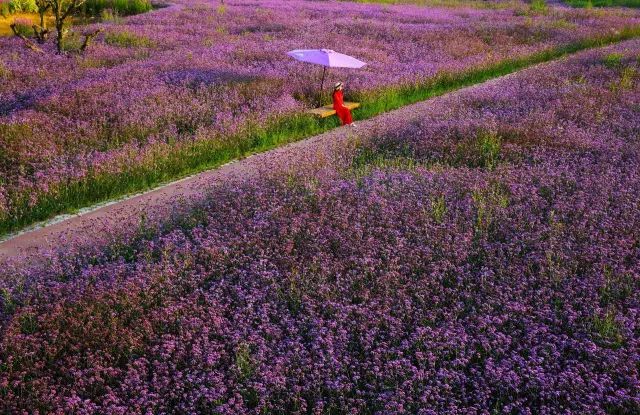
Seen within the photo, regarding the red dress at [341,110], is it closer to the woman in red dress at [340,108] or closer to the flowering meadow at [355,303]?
the woman in red dress at [340,108]

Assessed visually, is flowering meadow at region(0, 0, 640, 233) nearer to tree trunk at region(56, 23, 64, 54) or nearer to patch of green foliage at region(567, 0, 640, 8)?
tree trunk at region(56, 23, 64, 54)

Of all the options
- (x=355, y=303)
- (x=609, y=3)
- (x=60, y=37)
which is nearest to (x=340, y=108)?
(x=355, y=303)

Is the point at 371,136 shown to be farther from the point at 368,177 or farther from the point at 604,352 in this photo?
the point at 604,352

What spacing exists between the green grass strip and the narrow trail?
25 cm

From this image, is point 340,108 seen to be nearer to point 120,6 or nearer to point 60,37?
point 60,37

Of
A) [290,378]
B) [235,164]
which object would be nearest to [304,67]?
[235,164]

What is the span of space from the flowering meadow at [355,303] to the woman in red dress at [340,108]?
3794 millimetres

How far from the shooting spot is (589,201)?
7.17 meters

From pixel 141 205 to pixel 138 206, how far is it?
0.25 feet

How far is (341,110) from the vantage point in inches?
474

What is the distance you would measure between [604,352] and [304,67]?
12.3m

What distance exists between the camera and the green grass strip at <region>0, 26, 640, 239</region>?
24.9 feet

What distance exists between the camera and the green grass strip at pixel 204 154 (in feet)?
24.9

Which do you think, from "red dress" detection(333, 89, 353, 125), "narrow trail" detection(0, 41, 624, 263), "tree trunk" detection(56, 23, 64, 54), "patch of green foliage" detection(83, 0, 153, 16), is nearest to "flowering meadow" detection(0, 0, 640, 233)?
"narrow trail" detection(0, 41, 624, 263)
